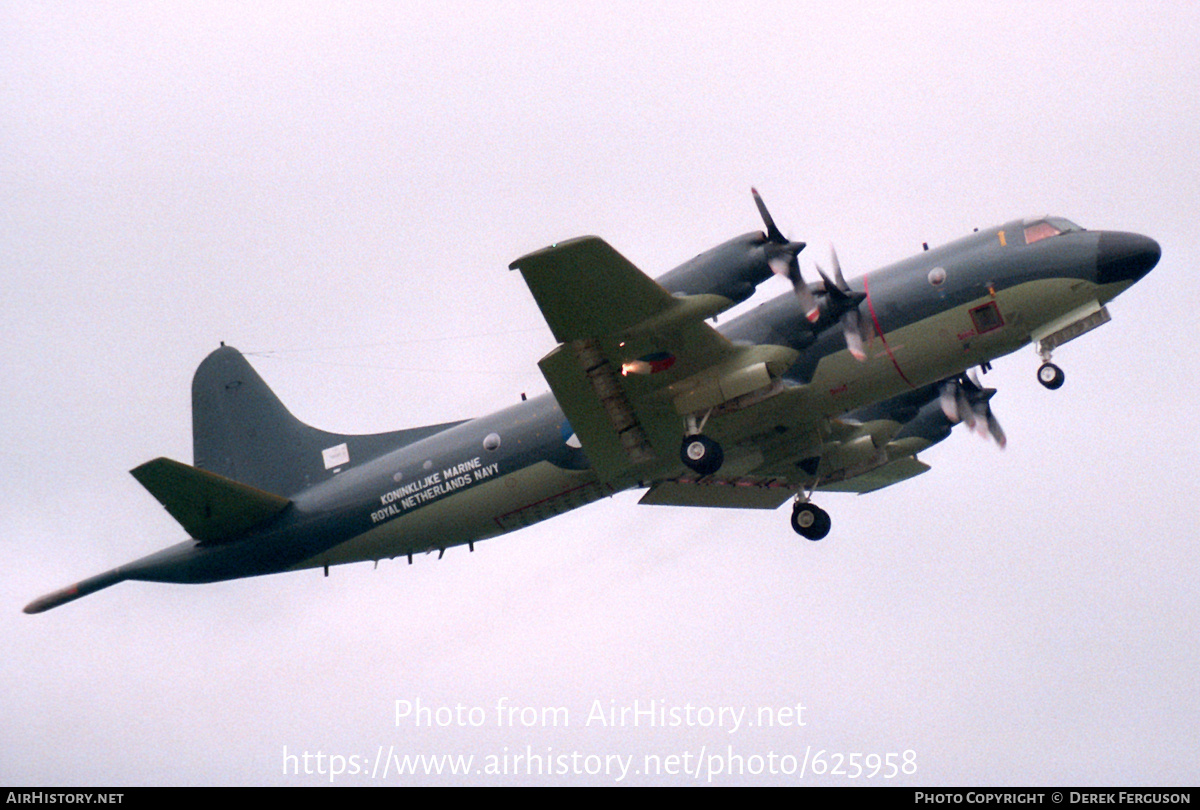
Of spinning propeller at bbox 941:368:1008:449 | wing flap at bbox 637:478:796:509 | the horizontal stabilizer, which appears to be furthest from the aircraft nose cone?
the horizontal stabilizer

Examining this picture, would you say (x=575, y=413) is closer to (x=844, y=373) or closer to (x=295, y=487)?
(x=844, y=373)

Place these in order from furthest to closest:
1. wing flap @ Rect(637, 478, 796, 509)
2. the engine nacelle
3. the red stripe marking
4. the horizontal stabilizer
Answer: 1. wing flap @ Rect(637, 478, 796, 509)
2. the horizontal stabilizer
3. the red stripe marking
4. the engine nacelle

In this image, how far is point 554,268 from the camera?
72.8 ft

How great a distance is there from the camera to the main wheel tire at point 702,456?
79.5ft

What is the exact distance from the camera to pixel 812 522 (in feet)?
92.8

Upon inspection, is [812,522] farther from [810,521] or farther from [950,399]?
[950,399]

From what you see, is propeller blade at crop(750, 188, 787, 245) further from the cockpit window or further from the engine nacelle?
the cockpit window

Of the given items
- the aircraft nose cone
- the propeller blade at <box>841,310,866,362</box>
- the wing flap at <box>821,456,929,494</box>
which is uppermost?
the propeller blade at <box>841,310,866,362</box>

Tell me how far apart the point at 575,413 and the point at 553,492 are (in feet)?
7.17

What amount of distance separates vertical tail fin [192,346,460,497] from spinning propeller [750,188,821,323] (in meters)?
8.33

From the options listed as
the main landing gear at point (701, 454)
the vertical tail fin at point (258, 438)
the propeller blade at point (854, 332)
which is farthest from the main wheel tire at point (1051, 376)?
the vertical tail fin at point (258, 438)

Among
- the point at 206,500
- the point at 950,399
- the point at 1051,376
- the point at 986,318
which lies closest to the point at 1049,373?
the point at 1051,376

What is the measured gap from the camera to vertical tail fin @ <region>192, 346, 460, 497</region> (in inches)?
1110
